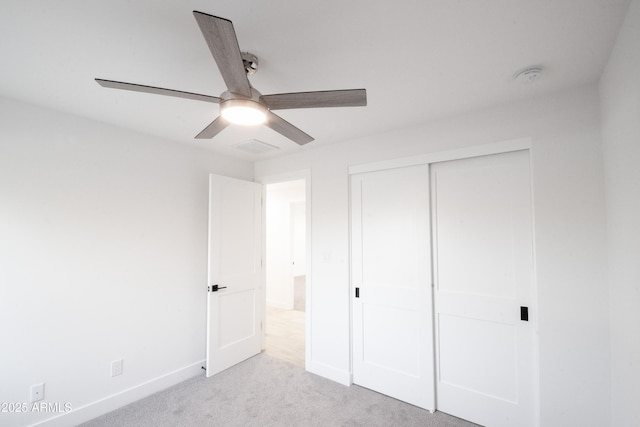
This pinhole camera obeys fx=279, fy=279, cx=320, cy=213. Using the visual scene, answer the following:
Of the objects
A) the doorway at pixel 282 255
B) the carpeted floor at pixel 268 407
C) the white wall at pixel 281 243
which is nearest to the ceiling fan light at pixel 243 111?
the carpeted floor at pixel 268 407

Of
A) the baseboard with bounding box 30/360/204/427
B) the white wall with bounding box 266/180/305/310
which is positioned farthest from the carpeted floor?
the white wall with bounding box 266/180/305/310

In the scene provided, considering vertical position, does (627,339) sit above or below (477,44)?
below

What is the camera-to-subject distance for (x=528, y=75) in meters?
1.70

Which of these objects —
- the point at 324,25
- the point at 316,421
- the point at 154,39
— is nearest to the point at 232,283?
the point at 316,421

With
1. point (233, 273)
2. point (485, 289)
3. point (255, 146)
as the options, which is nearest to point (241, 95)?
point (255, 146)

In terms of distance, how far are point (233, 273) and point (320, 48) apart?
2.62 metres

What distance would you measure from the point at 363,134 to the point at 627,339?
2293 mm

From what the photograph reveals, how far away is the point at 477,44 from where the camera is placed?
1.45 metres

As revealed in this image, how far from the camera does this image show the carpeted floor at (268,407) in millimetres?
2262

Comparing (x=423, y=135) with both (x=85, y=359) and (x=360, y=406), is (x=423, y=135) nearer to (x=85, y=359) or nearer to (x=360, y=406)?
(x=360, y=406)

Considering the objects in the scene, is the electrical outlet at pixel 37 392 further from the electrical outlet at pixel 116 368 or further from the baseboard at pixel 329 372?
the baseboard at pixel 329 372

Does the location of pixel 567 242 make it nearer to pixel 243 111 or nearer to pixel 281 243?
pixel 243 111

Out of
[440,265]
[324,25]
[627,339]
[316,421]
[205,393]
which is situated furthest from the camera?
[205,393]

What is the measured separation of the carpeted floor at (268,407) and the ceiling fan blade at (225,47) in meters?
2.48
